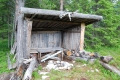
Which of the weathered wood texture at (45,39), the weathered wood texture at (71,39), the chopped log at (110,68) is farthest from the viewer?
the weathered wood texture at (45,39)

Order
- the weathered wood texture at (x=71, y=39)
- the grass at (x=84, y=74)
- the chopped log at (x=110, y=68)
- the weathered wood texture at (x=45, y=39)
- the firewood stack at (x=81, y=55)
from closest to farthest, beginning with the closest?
the grass at (x=84, y=74) < the chopped log at (x=110, y=68) < the firewood stack at (x=81, y=55) < the weathered wood texture at (x=71, y=39) < the weathered wood texture at (x=45, y=39)

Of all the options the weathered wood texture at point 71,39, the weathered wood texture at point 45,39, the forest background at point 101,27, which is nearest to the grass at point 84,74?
the weathered wood texture at point 71,39

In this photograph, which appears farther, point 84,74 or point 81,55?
point 81,55

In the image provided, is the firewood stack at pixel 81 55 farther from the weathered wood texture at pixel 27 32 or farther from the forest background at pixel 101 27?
the forest background at pixel 101 27

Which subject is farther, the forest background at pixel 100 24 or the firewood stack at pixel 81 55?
the forest background at pixel 100 24

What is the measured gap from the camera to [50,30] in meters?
7.61

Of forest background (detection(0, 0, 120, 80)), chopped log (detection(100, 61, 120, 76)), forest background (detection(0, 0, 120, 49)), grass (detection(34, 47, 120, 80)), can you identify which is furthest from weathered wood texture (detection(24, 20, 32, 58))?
forest background (detection(0, 0, 120, 49))

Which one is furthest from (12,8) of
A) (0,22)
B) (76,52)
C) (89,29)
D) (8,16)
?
(76,52)

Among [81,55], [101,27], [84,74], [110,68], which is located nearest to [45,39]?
[81,55]

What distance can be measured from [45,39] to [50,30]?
2.05ft

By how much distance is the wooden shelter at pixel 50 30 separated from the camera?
5.09 m

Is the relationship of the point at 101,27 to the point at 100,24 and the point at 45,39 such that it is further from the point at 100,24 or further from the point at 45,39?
the point at 45,39

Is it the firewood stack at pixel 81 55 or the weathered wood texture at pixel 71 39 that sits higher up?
the weathered wood texture at pixel 71 39

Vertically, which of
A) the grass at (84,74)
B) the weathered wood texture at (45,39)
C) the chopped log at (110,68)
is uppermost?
the weathered wood texture at (45,39)
